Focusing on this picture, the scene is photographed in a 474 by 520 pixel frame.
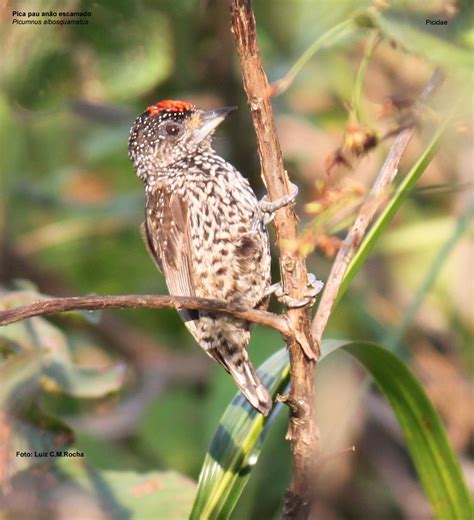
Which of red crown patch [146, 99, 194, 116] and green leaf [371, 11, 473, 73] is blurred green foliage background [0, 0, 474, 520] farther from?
green leaf [371, 11, 473, 73]

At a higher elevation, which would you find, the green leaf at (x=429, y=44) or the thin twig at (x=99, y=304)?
the green leaf at (x=429, y=44)

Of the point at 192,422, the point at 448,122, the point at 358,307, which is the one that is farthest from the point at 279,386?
the point at 192,422

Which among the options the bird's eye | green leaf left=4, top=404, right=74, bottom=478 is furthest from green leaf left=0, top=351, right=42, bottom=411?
the bird's eye

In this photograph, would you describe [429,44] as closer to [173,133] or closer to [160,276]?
[173,133]

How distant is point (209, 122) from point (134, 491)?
1234 mm

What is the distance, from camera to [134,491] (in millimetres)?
2994

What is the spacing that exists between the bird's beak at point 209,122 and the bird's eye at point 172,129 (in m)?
0.07

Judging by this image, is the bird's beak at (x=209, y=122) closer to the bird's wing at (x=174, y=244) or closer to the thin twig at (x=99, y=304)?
the bird's wing at (x=174, y=244)

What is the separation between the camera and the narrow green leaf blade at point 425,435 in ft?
7.20

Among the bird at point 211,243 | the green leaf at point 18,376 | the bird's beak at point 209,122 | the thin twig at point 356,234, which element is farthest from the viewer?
the bird's beak at point 209,122

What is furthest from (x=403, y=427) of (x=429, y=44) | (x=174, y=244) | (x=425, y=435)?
(x=174, y=244)

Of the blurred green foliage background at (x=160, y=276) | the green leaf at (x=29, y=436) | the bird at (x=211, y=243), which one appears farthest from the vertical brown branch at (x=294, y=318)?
the blurred green foliage background at (x=160, y=276)

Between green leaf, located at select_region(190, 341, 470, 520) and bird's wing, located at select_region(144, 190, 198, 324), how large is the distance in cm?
80

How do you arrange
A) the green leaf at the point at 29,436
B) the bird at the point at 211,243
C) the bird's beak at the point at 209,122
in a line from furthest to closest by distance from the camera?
the bird's beak at the point at 209,122 < the bird at the point at 211,243 < the green leaf at the point at 29,436
